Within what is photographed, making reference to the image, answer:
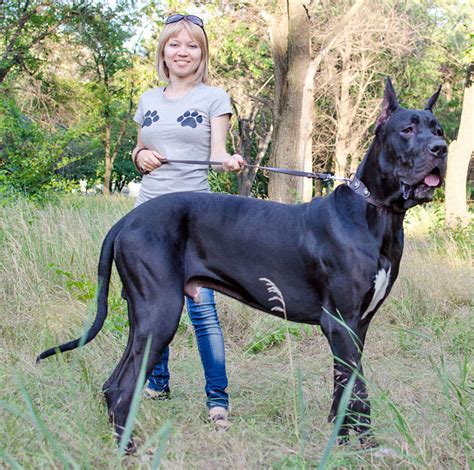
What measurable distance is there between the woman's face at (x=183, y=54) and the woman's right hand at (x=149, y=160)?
0.47m

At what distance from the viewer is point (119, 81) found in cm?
2261

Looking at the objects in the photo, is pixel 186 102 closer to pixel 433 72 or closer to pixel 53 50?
pixel 53 50

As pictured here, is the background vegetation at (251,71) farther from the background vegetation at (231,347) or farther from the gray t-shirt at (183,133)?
the gray t-shirt at (183,133)

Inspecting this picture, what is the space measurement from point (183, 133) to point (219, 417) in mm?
1488

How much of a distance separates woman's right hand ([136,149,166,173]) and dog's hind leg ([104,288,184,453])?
0.78 meters

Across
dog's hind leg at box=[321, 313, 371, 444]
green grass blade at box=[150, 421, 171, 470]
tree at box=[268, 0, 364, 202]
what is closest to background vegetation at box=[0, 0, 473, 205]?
tree at box=[268, 0, 364, 202]

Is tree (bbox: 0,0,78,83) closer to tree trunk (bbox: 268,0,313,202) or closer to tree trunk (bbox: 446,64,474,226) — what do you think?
tree trunk (bbox: 268,0,313,202)

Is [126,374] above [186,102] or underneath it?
underneath

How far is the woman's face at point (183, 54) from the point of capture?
10.6 ft

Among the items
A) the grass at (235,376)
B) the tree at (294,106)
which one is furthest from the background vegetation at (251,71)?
the grass at (235,376)

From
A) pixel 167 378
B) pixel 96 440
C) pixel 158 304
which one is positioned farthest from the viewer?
pixel 167 378

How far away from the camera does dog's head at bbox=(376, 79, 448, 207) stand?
253 cm

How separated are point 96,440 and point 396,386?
1.90 metres

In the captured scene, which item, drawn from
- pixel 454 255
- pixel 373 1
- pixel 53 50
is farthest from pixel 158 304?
pixel 53 50
